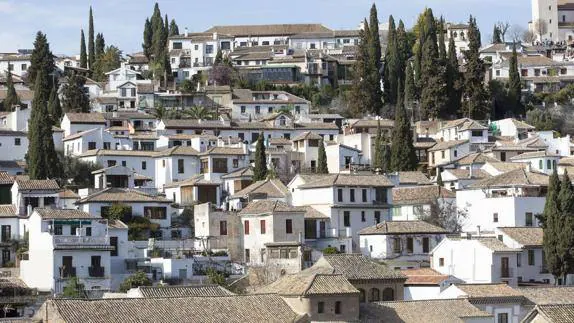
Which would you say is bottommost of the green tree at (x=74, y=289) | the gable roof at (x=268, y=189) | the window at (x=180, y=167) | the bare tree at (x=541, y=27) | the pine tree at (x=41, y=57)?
the green tree at (x=74, y=289)

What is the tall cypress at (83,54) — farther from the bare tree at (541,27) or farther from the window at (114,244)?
the window at (114,244)

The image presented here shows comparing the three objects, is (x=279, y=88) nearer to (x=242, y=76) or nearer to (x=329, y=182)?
(x=242, y=76)

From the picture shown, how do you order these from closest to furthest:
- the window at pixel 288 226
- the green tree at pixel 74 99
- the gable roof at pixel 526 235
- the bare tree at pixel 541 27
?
the gable roof at pixel 526 235
the window at pixel 288 226
the green tree at pixel 74 99
the bare tree at pixel 541 27

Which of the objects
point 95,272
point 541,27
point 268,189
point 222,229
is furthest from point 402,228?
point 541,27

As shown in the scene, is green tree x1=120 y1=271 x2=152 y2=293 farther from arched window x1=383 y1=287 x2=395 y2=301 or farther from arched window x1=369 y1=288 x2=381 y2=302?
arched window x1=383 y1=287 x2=395 y2=301

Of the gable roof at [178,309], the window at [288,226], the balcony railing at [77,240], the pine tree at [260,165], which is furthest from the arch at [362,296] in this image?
the pine tree at [260,165]

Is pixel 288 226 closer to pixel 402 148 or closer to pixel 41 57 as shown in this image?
pixel 402 148

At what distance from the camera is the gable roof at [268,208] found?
78.6 m

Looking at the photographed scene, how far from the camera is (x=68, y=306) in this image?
54875 mm

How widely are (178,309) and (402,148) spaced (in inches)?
1788

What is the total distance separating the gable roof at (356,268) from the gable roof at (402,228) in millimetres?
11051

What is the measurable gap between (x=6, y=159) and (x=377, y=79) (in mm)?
37131

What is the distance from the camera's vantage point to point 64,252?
231ft

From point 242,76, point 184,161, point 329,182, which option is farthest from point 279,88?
point 329,182
